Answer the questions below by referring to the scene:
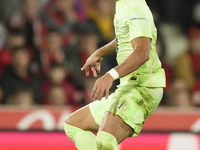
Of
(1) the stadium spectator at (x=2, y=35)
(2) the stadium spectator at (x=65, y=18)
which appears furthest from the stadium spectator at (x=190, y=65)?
(1) the stadium spectator at (x=2, y=35)

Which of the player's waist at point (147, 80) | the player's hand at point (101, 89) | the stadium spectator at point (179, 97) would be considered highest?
the player's hand at point (101, 89)

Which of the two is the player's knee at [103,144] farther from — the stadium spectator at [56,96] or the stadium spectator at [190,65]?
the stadium spectator at [190,65]

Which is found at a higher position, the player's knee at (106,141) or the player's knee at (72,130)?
the player's knee at (106,141)

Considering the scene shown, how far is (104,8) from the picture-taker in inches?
260

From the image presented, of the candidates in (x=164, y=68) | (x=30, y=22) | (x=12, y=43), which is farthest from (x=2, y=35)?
(x=164, y=68)

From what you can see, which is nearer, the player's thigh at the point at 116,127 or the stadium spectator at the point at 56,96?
the player's thigh at the point at 116,127

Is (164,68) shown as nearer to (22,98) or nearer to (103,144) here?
(22,98)

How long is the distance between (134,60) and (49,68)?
3270mm

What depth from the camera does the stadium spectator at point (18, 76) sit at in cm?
565

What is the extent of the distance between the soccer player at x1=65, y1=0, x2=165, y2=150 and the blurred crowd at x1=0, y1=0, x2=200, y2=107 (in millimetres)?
2588

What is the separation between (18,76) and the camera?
5680 mm

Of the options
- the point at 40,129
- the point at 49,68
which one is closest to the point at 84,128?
the point at 40,129

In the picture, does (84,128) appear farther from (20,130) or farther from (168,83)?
(168,83)

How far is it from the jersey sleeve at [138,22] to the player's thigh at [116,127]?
0.54m
